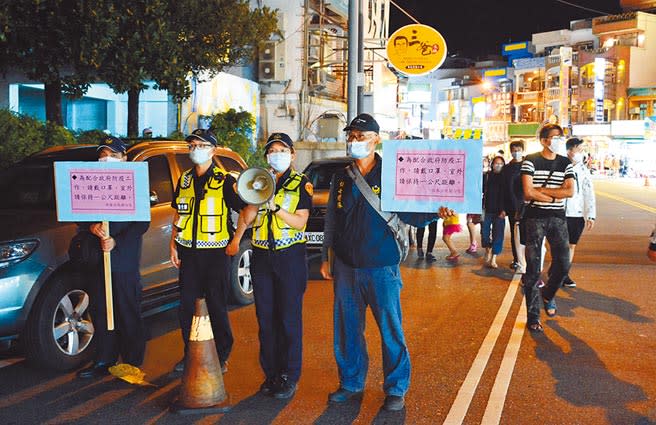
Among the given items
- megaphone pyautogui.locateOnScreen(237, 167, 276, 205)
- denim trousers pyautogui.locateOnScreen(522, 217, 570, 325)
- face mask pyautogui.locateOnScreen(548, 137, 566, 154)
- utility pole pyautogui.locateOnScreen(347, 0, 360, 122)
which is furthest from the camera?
utility pole pyautogui.locateOnScreen(347, 0, 360, 122)

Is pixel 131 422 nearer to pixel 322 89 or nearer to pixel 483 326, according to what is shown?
pixel 483 326

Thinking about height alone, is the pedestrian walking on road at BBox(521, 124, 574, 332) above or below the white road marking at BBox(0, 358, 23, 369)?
above

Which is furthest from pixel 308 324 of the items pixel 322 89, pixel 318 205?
pixel 322 89

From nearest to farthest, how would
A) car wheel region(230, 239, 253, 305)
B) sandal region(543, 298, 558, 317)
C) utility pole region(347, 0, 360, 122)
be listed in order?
sandal region(543, 298, 558, 317)
car wheel region(230, 239, 253, 305)
utility pole region(347, 0, 360, 122)

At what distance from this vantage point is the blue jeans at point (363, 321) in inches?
207

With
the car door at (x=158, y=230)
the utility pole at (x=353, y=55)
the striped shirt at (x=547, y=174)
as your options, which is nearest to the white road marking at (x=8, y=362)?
the car door at (x=158, y=230)

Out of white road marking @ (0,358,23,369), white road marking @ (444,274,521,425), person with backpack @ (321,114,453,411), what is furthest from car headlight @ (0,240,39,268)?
white road marking @ (444,274,521,425)

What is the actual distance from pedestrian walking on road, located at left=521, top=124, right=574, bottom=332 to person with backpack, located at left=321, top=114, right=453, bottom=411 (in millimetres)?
2460

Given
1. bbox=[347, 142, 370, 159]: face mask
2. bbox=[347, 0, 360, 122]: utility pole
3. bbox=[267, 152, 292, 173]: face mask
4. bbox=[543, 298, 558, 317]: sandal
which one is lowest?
bbox=[543, 298, 558, 317]: sandal

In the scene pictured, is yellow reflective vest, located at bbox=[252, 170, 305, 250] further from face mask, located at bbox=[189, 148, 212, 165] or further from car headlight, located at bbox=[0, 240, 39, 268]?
car headlight, located at bbox=[0, 240, 39, 268]

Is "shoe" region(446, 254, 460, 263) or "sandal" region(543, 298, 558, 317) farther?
"shoe" region(446, 254, 460, 263)

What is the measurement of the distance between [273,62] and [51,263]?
64.5ft

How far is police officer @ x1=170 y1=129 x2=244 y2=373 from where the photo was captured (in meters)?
5.76

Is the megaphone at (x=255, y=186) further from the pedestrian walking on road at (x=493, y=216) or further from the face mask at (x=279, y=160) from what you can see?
the pedestrian walking on road at (x=493, y=216)
